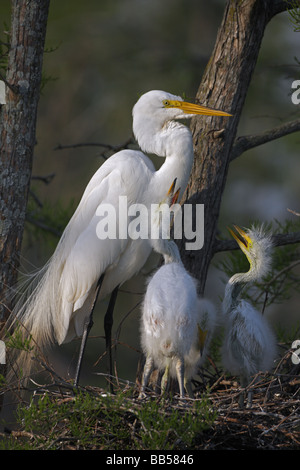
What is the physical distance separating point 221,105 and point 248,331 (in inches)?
43.7

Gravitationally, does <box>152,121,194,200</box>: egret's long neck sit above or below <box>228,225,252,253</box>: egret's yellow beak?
above

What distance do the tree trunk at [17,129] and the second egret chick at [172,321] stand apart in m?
0.59

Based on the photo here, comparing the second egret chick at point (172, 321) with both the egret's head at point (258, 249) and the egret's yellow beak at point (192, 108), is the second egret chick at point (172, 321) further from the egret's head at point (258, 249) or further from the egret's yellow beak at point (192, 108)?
the egret's yellow beak at point (192, 108)

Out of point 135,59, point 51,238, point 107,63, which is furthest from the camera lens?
point 107,63

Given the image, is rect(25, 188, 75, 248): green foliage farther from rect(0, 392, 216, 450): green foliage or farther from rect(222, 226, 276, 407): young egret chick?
rect(0, 392, 216, 450): green foliage

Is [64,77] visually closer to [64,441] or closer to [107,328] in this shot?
[107,328]

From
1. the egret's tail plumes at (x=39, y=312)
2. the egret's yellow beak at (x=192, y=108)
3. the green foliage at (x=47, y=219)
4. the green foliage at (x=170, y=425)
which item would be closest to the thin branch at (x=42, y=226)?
the green foliage at (x=47, y=219)

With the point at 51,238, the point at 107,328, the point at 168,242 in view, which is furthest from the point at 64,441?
the point at 51,238

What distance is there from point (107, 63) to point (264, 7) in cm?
363

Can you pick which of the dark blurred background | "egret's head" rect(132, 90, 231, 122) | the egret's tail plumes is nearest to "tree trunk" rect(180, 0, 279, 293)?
"egret's head" rect(132, 90, 231, 122)

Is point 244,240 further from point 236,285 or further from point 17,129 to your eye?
point 17,129

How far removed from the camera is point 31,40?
2.66m

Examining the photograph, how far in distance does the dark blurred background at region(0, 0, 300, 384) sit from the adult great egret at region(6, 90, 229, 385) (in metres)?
2.88

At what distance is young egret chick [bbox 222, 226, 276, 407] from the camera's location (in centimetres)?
251
